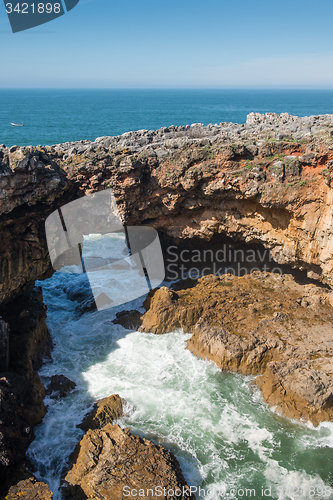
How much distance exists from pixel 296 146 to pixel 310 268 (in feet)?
21.8

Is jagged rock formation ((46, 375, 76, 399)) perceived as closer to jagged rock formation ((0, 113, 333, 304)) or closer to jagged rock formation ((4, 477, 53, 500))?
jagged rock formation ((0, 113, 333, 304))

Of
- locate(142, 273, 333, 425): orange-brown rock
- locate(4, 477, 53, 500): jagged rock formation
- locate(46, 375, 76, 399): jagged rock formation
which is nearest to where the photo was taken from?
locate(4, 477, 53, 500): jagged rock formation

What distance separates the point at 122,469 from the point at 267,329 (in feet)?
30.5

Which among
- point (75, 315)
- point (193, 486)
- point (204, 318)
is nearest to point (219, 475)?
point (193, 486)

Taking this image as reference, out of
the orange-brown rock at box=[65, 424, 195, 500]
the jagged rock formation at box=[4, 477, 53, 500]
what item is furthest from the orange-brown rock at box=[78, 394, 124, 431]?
the jagged rock formation at box=[4, 477, 53, 500]

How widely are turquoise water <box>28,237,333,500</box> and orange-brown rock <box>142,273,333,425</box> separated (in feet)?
2.13

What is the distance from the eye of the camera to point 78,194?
19109mm

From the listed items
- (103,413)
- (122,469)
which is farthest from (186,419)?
(122,469)

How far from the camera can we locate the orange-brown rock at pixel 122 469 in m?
10.0

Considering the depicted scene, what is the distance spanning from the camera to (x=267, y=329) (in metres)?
16.7

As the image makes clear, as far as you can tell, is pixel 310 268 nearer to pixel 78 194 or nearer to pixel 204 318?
pixel 204 318

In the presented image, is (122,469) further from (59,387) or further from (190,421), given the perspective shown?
(59,387)

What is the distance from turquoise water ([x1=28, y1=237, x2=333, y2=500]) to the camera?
1135 centimetres

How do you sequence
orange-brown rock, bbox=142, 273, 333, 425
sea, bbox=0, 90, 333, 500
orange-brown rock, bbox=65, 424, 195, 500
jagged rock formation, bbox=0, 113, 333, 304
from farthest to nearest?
jagged rock formation, bbox=0, 113, 333, 304 → orange-brown rock, bbox=142, 273, 333, 425 → sea, bbox=0, 90, 333, 500 → orange-brown rock, bbox=65, 424, 195, 500
